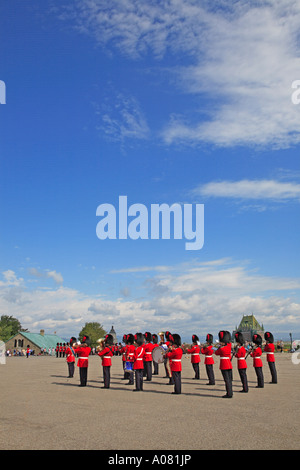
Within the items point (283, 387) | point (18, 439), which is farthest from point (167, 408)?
point (283, 387)

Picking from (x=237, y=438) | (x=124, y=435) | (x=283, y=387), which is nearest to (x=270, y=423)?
(x=237, y=438)

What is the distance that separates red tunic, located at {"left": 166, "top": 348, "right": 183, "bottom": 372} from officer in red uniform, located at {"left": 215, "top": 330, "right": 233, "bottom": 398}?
54.3 inches

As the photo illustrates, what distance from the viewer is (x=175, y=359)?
15.5 metres

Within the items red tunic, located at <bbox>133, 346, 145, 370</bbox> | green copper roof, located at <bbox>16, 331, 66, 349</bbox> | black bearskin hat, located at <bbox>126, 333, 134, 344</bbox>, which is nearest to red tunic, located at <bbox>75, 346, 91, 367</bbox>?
black bearskin hat, located at <bbox>126, 333, 134, 344</bbox>

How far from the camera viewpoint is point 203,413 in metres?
11.1

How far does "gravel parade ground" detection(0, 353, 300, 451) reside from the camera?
313 inches

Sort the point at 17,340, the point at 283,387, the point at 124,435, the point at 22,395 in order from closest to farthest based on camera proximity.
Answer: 1. the point at 124,435
2. the point at 22,395
3. the point at 283,387
4. the point at 17,340

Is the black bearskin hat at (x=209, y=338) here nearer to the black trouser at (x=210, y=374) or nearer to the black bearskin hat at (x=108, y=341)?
the black trouser at (x=210, y=374)

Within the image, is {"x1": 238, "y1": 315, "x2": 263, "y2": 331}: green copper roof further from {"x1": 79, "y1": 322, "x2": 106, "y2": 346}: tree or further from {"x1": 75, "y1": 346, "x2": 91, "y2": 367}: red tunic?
{"x1": 75, "y1": 346, "x2": 91, "y2": 367}: red tunic

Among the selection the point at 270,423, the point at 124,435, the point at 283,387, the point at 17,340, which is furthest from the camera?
the point at 17,340

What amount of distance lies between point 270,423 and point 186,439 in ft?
8.16

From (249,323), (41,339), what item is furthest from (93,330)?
(249,323)

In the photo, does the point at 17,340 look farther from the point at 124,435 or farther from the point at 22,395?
the point at 124,435
